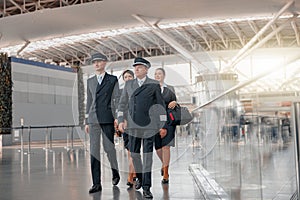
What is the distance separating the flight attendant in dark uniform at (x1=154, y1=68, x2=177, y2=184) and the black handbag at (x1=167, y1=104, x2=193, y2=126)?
5 centimetres

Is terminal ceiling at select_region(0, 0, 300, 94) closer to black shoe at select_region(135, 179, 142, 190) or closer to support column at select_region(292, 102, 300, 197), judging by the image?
black shoe at select_region(135, 179, 142, 190)

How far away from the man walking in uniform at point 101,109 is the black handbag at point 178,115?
633mm

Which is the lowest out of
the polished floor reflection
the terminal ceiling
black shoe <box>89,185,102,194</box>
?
the polished floor reflection

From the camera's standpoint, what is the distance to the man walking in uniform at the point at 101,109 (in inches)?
170

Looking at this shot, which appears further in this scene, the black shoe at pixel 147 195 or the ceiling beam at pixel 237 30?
the ceiling beam at pixel 237 30

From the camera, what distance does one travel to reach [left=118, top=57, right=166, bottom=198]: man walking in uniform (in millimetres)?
3895

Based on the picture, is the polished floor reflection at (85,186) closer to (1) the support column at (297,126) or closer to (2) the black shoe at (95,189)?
(2) the black shoe at (95,189)

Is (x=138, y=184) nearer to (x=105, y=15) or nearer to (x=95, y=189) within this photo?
(x=95, y=189)

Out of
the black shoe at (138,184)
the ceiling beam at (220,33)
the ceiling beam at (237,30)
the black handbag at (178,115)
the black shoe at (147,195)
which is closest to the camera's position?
the black shoe at (147,195)

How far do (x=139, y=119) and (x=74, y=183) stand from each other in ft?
6.72

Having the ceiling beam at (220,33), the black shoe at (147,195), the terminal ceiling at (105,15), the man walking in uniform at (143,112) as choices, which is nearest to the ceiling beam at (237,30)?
the ceiling beam at (220,33)

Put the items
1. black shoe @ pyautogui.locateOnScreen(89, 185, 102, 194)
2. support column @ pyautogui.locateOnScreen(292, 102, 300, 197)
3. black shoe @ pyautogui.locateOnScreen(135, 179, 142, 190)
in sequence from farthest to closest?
black shoe @ pyautogui.locateOnScreen(135, 179, 142, 190) → black shoe @ pyautogui.locateOnScreen(89, 185, 102, 194) → support column @ pyautogui.locateOnScreen(292, 102, 300, 197)

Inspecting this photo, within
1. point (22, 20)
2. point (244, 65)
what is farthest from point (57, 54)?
point (244, 65)

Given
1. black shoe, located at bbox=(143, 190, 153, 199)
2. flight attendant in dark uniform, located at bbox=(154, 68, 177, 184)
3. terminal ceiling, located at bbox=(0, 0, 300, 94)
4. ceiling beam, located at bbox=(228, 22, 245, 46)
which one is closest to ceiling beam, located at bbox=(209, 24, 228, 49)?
ceiling beam, located at bbox=(228, 22, 245, 46)
